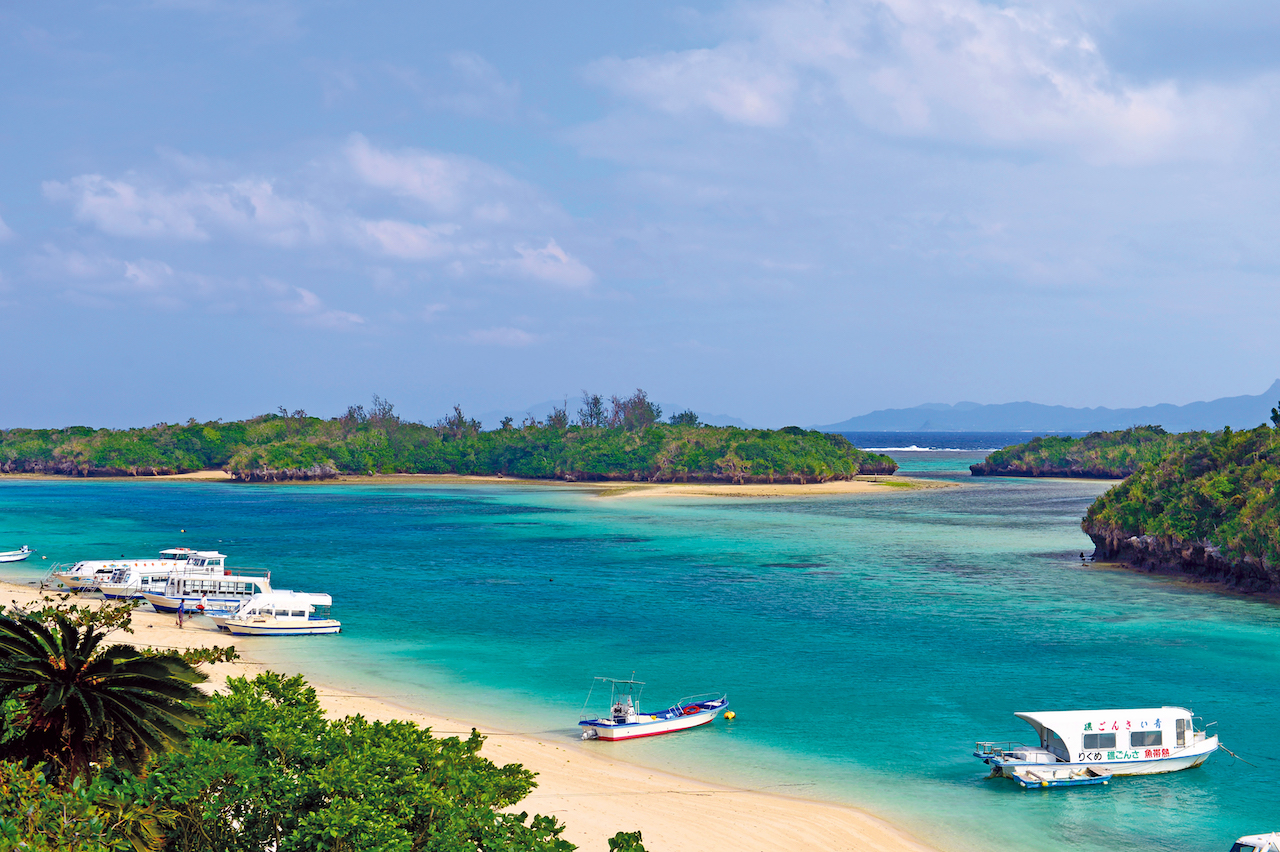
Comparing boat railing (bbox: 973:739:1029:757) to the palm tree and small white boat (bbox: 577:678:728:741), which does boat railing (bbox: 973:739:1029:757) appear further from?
the palm tree

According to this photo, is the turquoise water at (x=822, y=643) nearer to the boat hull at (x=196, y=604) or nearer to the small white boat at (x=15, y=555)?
the small white boat at (x=15, y=555)

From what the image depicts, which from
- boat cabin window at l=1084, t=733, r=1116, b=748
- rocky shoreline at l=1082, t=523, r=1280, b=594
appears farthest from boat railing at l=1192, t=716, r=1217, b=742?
rocky shoreline at l=1082, t=523, r=1280, b=594

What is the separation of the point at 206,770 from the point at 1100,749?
88.0 feet

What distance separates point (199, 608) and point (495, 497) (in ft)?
343

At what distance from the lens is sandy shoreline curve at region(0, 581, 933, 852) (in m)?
25.0

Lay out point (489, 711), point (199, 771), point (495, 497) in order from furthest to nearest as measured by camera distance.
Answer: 1. point (495, 497)
2. point (489, 711)
3. point (199, 771)

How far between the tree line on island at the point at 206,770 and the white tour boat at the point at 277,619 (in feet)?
115

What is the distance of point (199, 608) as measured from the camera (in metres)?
58.0

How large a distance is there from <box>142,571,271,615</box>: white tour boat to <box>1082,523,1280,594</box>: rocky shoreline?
64806mm

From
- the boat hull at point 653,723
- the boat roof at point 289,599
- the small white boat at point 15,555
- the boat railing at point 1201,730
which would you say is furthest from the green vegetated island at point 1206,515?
the small white boat at point 15,555

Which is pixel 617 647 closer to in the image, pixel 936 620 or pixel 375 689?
pixel 375 689

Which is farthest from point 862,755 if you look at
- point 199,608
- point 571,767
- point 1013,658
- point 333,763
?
point 199,608

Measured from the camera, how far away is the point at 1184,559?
7431 cm

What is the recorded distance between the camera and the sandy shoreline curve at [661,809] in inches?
985
